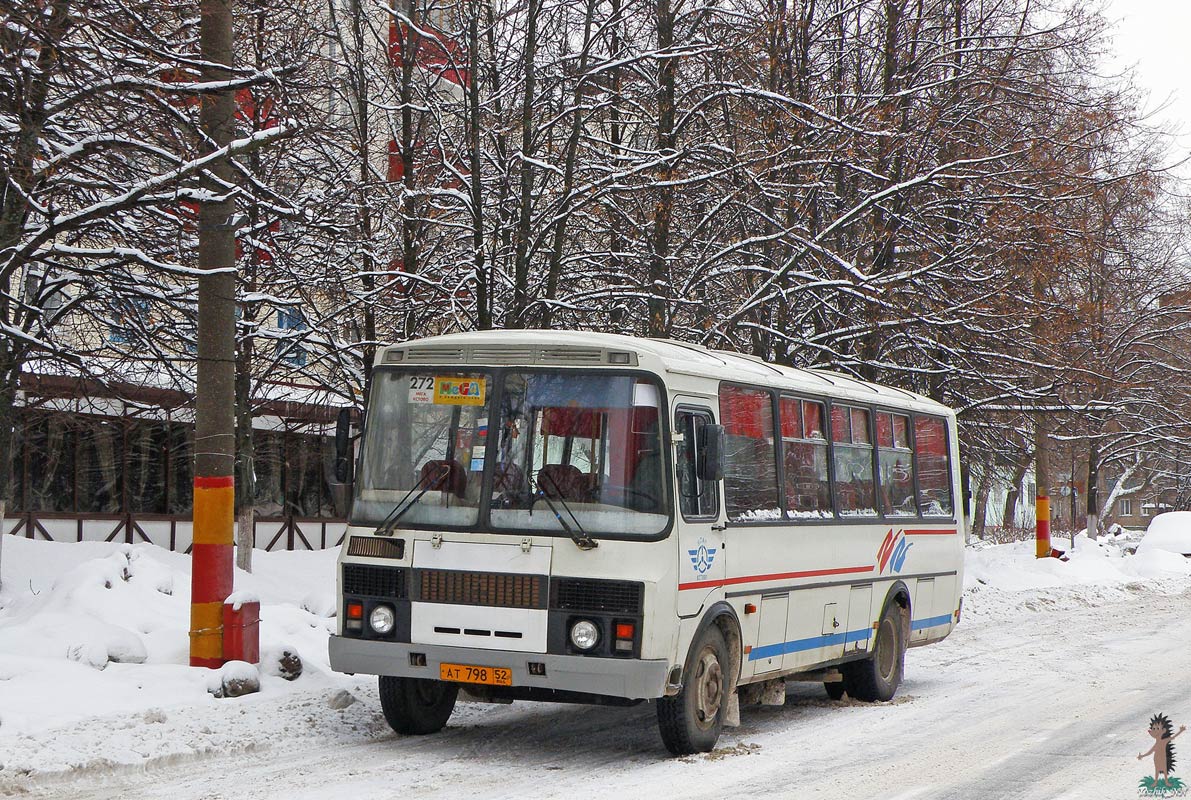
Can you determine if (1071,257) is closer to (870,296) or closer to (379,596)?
(870,296)

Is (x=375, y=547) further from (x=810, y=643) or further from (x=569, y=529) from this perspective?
(x=810, y=643)

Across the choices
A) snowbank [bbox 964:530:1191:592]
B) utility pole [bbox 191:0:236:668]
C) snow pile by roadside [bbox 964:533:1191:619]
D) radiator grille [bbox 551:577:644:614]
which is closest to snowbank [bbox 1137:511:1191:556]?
snow pile by roadside [bbox 964:533:1191:619]

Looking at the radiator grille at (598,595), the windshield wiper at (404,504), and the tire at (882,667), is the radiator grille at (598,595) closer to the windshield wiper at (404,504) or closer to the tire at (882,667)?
the windshield wiper at (404,504)

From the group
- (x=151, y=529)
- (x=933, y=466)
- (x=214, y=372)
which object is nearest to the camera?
(x=214, y=372)

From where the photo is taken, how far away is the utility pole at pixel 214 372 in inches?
441

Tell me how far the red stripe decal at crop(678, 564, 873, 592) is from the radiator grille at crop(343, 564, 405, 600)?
6.17 ft

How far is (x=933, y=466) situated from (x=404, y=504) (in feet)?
25.0

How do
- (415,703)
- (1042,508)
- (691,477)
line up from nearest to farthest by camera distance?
(691,477) < (415,703) < (1042,508)

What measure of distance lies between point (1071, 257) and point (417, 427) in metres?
14.7

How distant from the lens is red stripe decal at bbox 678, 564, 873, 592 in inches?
388

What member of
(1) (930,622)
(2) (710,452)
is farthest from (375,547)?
(1) (930,622)

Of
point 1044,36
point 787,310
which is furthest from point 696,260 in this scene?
point 1044,36

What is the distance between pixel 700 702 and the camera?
1000 cm

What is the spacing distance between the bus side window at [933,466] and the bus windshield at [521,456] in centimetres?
627
